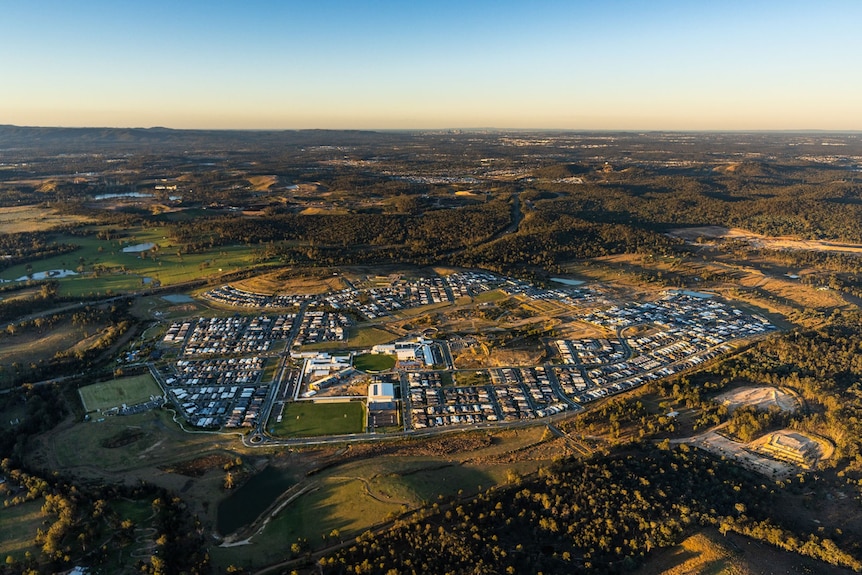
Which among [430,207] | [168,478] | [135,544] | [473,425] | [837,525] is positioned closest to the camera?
[135,544]

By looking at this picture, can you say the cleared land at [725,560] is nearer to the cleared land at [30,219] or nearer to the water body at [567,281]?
the water body at [567,281]

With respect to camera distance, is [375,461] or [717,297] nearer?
[375,461]

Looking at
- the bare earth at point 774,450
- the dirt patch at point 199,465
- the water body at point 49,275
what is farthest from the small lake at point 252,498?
the water body at point 49,275

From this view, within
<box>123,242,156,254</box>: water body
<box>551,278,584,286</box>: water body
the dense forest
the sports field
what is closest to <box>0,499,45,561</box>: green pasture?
the sports field

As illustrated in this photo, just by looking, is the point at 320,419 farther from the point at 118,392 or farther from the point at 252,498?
the point at 118,392

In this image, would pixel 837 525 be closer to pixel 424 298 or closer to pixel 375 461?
pixel 375 461

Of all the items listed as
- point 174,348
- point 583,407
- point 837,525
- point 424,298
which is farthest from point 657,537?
point 174,348
